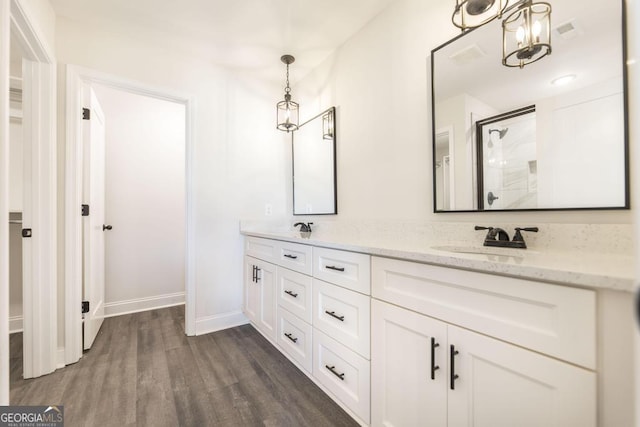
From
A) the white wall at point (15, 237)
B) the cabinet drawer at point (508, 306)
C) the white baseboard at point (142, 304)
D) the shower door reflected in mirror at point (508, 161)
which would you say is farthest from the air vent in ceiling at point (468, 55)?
the white wall at point (15, 237)

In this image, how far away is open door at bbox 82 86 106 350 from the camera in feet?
6.59

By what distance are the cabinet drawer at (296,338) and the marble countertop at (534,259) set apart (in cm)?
51

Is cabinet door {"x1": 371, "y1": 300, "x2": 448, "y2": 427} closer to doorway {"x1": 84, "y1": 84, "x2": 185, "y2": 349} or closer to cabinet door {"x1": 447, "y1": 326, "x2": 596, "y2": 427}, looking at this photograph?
cabinet door {"x1": 447, "y1": 326, "x2": 596, "y2": 427}

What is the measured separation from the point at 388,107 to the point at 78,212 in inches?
89.1

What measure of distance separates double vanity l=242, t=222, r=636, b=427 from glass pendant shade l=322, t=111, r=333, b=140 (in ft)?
3.71

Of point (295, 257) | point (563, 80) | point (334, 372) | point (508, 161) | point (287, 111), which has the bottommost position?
point (334, 372)

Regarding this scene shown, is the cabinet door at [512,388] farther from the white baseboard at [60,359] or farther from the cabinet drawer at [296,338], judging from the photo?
the white baseboard at [60,359]

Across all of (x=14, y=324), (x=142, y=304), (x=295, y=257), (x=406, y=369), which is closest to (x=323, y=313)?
(x=295, y=257)

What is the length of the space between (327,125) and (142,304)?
271cm

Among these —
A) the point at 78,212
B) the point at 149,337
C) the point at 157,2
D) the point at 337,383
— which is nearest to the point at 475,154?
the point at 337,383

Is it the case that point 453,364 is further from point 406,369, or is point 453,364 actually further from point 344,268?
point 344,268

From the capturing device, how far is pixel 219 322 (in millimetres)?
2457

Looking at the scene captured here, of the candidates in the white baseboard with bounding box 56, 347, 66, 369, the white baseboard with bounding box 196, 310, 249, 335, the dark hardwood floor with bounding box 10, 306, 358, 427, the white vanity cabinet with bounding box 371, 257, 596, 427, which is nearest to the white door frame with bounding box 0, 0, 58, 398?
the white baseboard with bounding box 56, 347, 66, 369

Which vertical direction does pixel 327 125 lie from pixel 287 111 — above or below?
below
